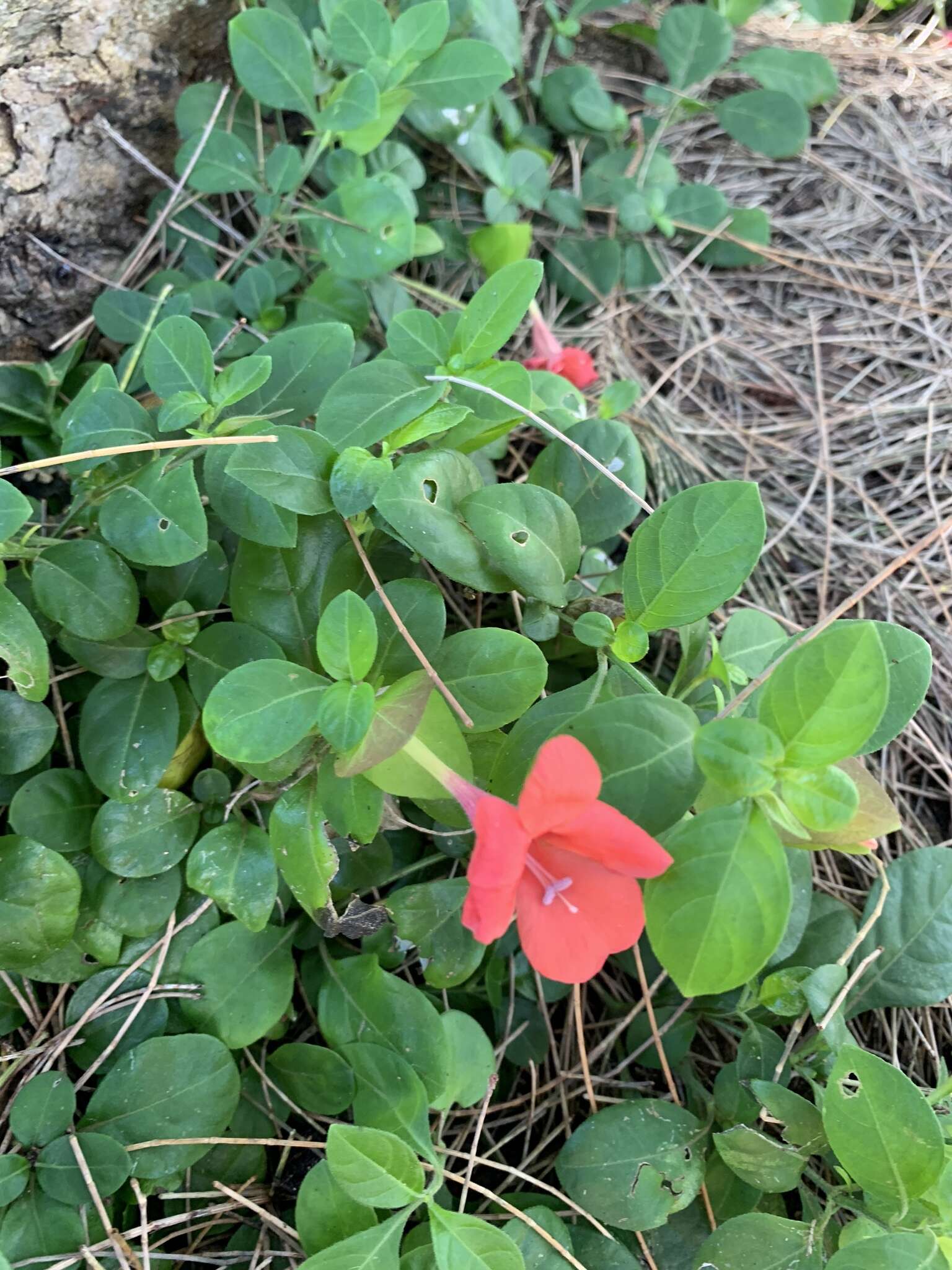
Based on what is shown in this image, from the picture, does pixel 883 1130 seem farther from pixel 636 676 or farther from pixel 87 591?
pixel 87 591

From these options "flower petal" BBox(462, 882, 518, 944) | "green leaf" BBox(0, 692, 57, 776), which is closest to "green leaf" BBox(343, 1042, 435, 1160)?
"flower petal" BBox(462, 882, 518, 944)

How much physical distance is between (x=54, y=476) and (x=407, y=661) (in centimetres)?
77

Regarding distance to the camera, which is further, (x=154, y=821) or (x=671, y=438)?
(x=671, y=438)

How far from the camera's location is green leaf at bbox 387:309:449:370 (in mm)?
1228

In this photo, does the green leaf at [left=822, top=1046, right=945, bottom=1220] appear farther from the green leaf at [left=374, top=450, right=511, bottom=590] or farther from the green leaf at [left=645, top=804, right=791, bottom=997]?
the green leaf at [left=374, top=450, right=511, bottom=590]

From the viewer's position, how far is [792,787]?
3.02 ft

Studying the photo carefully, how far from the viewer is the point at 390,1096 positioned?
1.16 meters

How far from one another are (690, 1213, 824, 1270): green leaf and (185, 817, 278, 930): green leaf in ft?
2.29

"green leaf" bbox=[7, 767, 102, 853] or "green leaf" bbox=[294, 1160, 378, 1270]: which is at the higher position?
"green leaf" bbox=[7, 767, 102, 853]

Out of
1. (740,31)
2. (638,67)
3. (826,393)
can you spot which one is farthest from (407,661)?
(740,31)

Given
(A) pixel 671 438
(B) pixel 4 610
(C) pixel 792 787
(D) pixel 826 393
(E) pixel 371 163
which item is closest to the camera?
(C) pixel 792 787

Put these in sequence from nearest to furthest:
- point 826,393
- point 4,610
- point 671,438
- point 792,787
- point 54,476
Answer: point 792,787, point 4,610, point 54,476, point 671,438, point 826,393

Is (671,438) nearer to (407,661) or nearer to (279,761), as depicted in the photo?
(407,661)

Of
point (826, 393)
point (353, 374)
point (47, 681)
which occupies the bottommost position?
point (826, 393)
